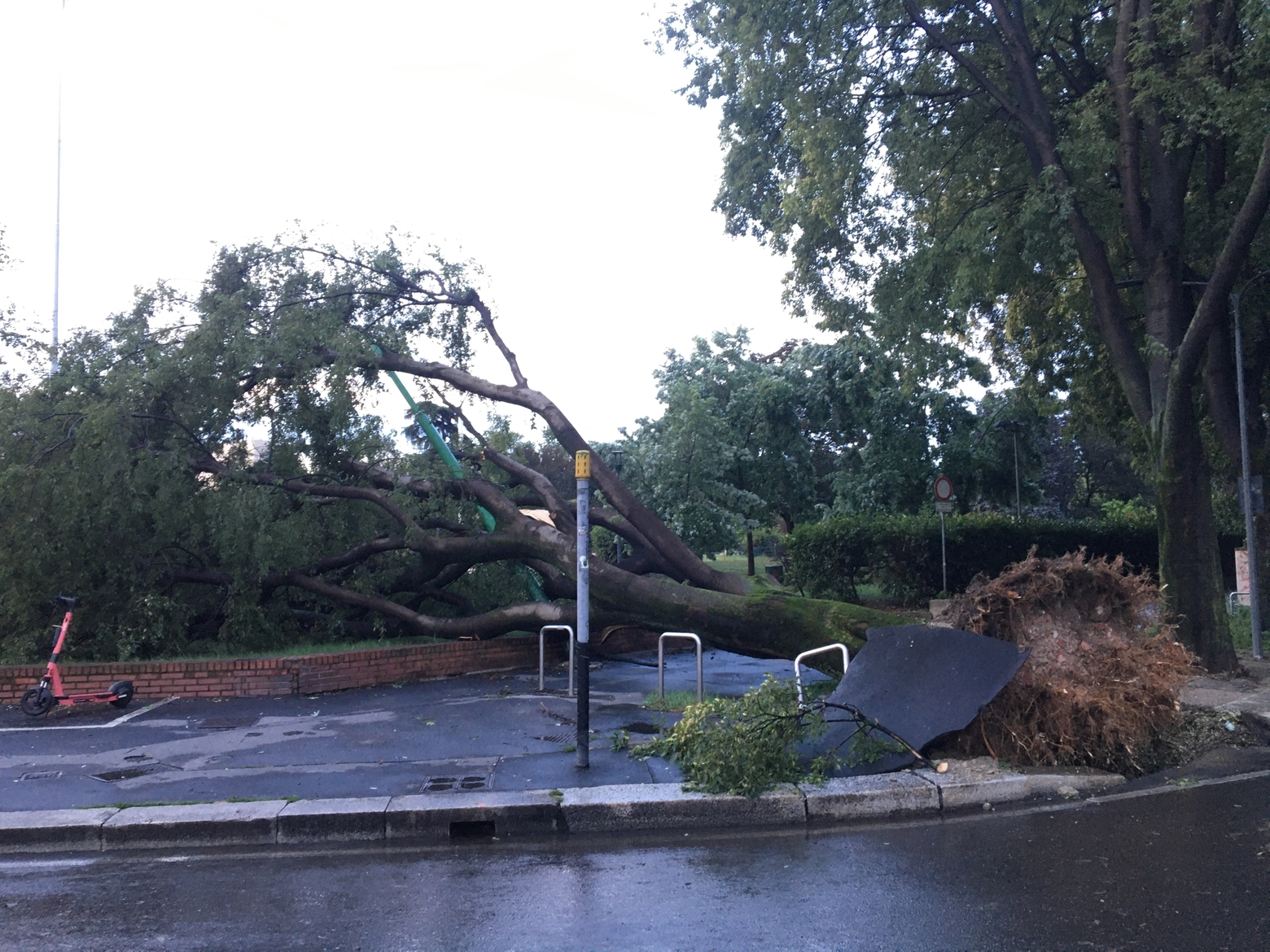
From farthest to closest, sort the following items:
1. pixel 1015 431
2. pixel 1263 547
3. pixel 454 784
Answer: pixel 1015 431, pixel 1263 547, pixel 454 784

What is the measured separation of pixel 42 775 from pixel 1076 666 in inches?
321

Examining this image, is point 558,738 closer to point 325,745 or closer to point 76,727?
point 325,745

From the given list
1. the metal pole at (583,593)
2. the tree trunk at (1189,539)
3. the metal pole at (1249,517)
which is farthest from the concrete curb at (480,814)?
the metal pole at (1249,517)

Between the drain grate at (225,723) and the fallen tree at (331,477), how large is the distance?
249 cm

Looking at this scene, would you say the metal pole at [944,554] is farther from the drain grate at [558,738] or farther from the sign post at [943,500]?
the drain grate at [558,738]

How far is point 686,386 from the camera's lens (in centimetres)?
2117

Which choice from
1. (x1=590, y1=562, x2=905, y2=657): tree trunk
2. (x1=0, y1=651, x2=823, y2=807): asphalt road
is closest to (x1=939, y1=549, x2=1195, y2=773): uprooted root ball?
(x1=590, y1=562, x2=905, y2=657): tree trunk

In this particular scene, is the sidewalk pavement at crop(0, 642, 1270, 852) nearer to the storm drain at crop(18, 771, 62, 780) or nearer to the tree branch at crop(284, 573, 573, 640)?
the storm drain at crop(18, 771, 62, 780)

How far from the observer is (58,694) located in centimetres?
1034

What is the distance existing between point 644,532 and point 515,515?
1.75 m

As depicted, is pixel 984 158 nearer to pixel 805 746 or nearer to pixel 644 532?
pixel 644 532

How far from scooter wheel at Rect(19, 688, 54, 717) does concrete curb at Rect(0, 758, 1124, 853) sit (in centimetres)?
371

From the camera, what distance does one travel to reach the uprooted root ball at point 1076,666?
296 inches

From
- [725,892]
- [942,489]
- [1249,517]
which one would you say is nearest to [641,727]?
[725,892]
